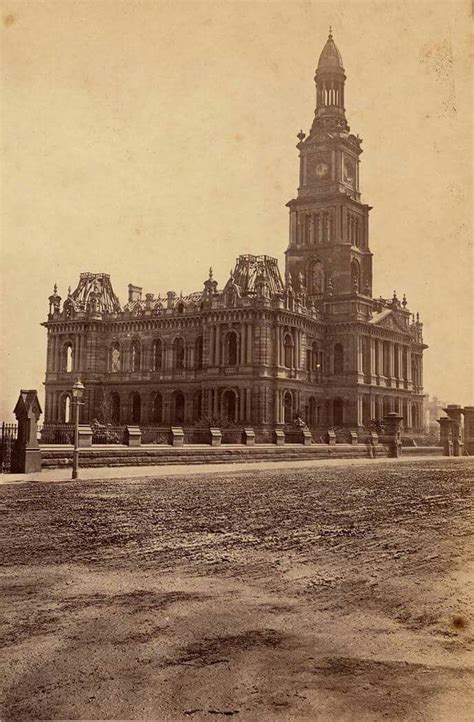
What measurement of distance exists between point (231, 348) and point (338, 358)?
11.4 metres

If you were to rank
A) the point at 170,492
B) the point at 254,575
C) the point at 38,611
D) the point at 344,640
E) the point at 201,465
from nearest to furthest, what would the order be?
the point at 344,640, the point at 38,611, the point at 254,575, the point at 170,492, the point at 201,465

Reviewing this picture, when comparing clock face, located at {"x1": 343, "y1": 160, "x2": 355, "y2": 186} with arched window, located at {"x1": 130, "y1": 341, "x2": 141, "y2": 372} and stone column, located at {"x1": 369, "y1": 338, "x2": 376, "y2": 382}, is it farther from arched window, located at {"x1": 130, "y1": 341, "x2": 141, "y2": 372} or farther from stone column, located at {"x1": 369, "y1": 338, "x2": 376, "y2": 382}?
arched window, located at {"x1": 130, "y1": 341, "x2": 141, "y2": 372}

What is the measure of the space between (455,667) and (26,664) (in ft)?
10.3

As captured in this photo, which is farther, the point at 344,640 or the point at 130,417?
the point at 130,417

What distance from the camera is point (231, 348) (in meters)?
61.2

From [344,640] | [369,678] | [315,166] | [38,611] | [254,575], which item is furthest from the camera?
[315,166]

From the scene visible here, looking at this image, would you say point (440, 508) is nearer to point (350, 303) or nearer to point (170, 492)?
point (170, 492)

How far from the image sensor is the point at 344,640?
634cm

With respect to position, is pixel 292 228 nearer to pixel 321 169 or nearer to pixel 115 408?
pixel 321 169

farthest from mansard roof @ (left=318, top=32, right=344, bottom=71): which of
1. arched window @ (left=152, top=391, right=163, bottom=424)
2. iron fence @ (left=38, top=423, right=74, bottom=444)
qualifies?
iron fence @ (left=38, top=423, right=74, bottom=444)

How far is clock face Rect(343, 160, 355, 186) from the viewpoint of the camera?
7226 cm

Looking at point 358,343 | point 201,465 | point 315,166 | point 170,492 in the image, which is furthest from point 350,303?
point 170,492

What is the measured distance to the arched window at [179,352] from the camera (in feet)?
213

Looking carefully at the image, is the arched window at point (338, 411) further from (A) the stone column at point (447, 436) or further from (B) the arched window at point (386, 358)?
(A) the stone column at point (447, 436)
